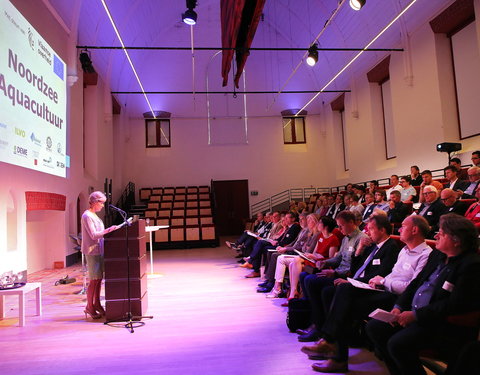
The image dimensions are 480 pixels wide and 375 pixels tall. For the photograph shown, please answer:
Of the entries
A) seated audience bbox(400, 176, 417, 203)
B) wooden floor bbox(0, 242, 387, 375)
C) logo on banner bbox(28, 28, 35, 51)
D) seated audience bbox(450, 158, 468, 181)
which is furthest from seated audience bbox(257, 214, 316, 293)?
logo on banner bbox(28, 28, 35, 51)

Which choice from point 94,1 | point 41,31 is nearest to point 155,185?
point 94,1

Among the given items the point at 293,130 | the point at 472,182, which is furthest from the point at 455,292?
the point at 293,130

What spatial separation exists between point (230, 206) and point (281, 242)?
9205 mm

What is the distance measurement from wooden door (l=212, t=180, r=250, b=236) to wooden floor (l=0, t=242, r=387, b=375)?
375 inches

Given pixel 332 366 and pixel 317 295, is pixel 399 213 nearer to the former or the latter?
pixel 317 295

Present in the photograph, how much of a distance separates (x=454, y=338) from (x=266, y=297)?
2.93 m

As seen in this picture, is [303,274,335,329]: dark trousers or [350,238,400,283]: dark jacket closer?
[350,238,400,283]: dark jacket

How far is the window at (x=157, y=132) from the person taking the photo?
1490cm

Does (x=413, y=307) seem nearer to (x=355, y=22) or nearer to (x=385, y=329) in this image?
(x=385, y=329)

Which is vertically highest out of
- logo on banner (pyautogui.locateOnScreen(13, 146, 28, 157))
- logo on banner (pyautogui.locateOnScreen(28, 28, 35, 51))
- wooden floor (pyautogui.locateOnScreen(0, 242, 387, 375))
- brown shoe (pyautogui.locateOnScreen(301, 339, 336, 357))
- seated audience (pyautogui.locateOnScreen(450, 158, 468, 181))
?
logo on banner (pyautogui.locateOnScreen(28, 28, 35, 51))

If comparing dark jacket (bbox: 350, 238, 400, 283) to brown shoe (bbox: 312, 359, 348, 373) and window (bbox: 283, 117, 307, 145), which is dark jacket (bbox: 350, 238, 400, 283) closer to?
brown shoe (bbox: 312, 359, 348, 373)

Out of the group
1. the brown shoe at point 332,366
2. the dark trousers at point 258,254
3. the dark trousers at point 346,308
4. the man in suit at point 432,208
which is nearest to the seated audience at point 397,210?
the man in suit at point 432,208

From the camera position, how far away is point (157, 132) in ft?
49.0

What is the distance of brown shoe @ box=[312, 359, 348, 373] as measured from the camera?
2477 mm
